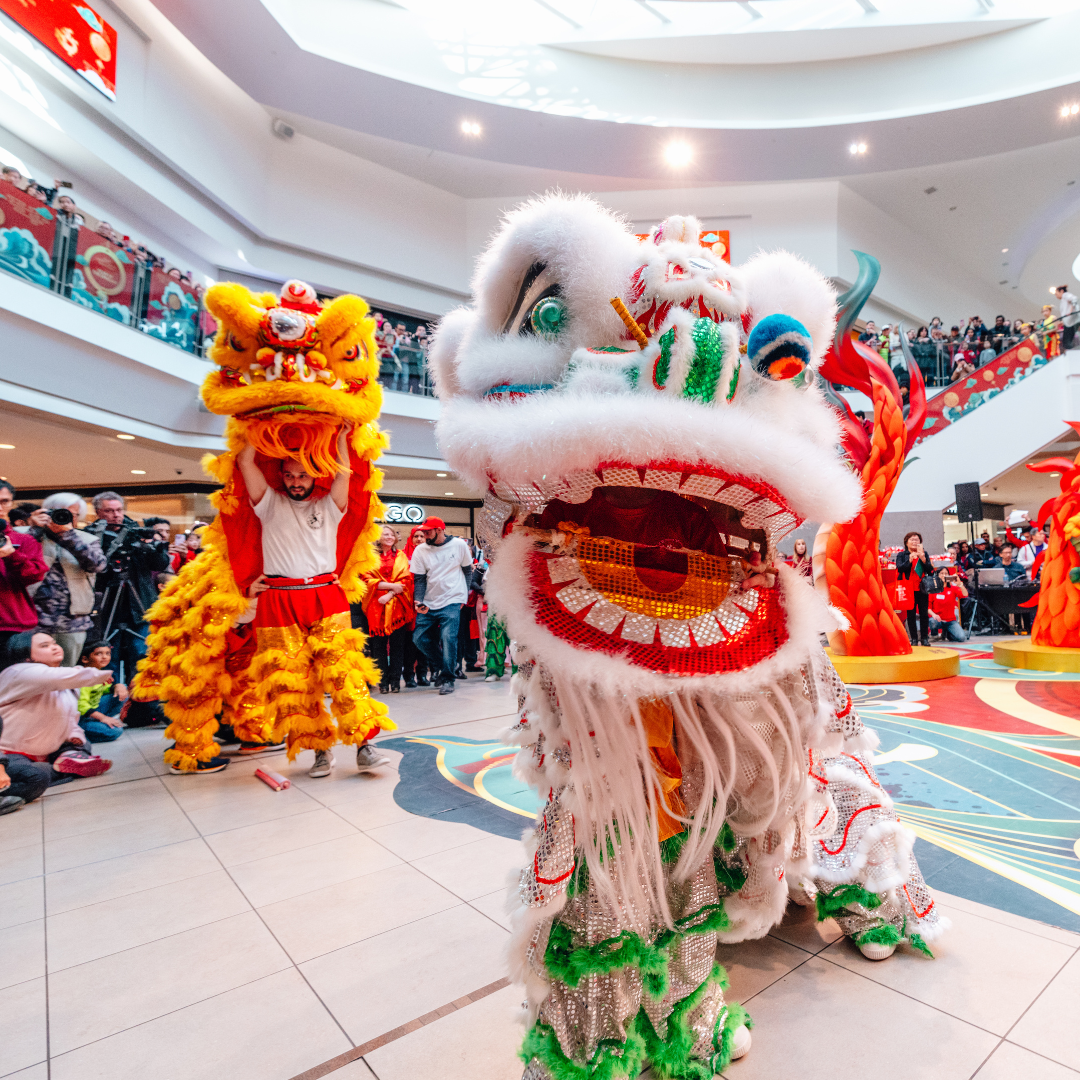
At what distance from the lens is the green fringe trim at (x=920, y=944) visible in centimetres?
129

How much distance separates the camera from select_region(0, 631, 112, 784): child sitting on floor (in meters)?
2.59

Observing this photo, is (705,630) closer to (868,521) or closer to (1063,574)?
(868,521)

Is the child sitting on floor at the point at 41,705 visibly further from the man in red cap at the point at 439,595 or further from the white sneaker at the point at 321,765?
the man in red cap at the point at 439,595

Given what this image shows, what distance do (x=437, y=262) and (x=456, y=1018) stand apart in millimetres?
13400

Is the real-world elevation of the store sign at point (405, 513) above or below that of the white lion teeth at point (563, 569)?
above

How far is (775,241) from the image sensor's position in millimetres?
12820

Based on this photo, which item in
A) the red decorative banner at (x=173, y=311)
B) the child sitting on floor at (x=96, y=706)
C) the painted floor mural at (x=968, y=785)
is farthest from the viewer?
the red decorative banner at (x=173, y=311)

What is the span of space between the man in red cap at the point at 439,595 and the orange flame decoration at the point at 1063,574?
432 cm

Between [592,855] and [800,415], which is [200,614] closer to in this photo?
[592,855]

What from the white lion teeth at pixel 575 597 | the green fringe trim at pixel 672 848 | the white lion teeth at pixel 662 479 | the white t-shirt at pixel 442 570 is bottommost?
the green fringe trim at pixel 672 848

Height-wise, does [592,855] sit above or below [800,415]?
below

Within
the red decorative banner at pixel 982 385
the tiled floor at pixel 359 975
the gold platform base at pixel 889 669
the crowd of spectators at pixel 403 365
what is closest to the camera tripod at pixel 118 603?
the tiled floor at pixel 359 975

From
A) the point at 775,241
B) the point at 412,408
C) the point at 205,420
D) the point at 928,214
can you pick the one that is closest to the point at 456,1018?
the point at 205,420

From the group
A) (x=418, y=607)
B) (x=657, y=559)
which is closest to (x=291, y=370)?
(x=657, y=559)
